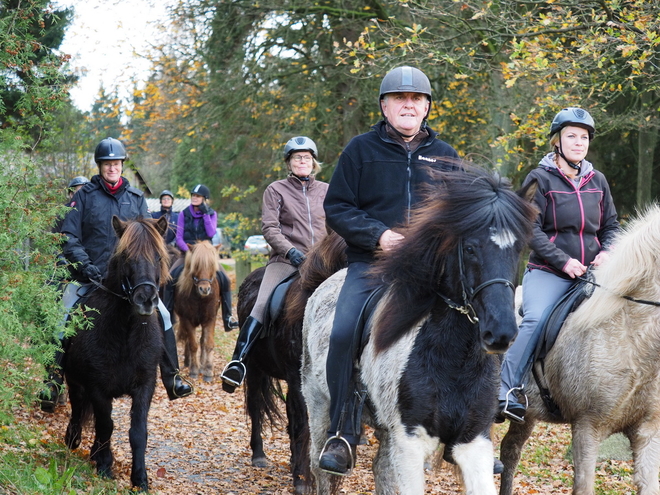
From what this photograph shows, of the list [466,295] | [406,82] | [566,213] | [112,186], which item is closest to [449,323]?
[466,295]

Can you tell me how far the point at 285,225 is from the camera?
771cm

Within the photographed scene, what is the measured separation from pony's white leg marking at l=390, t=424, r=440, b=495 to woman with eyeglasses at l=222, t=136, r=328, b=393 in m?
3.59

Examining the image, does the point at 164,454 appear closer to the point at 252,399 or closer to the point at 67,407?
the point at 252,399

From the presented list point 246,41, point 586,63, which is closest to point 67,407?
point 586,63

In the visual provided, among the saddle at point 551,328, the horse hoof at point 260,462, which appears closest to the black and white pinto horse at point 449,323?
the saddle at point 551,328

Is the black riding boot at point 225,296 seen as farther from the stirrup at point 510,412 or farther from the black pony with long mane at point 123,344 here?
the stirrup at point 510,412

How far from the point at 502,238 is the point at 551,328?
91.5 inches

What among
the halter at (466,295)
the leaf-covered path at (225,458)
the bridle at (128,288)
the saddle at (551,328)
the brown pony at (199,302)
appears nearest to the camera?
the halter at (466,295)

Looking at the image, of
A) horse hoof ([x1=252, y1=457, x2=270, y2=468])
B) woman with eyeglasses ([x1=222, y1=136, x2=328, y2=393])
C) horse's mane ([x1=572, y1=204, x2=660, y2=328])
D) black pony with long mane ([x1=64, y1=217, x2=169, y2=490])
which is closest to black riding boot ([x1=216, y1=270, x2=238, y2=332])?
horse hoof ([x1=252, y1=457, x2=270, y2=468])

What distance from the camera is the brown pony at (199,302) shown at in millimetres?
12773

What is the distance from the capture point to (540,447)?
9.09 metres

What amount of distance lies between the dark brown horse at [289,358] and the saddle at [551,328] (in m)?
1.65

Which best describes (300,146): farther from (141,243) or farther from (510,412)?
(510,412)

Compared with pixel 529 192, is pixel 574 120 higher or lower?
higher
